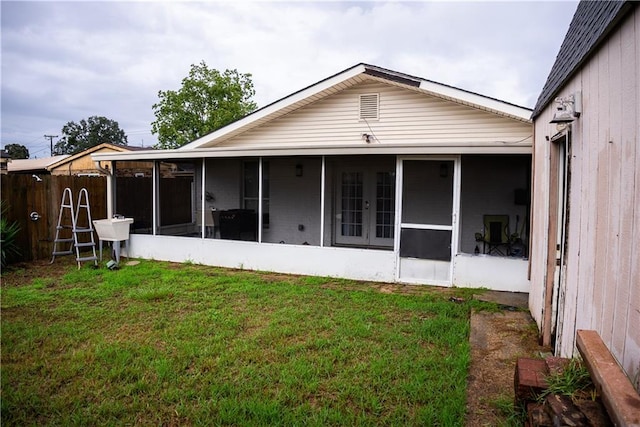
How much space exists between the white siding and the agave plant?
5232 mm

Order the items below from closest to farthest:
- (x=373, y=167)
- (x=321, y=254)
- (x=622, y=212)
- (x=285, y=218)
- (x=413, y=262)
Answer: (x=622, y=212)
(x=413, y=262)
(x=321, y=254)
(x=373, y=167)
(x=285, y=218)

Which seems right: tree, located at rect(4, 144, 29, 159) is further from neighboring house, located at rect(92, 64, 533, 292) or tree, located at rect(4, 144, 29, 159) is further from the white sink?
the white sink

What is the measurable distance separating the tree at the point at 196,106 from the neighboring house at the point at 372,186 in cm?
2051

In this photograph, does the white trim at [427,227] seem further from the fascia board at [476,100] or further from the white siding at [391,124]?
the fascia board at [476,100]

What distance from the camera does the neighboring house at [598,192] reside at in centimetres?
201

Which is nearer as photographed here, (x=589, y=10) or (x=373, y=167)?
(x=589, y=10)

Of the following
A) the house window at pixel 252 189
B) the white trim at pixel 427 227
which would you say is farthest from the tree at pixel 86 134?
the white trim at pixel 427 227

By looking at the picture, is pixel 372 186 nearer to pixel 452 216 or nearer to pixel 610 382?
pixel 452 216

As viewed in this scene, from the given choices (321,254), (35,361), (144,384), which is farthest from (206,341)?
(321,254)

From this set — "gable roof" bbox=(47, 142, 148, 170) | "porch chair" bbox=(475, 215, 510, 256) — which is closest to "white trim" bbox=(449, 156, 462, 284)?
"porch chair" bbox=(475, 215, 510, 256)

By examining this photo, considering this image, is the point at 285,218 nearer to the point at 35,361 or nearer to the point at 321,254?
the point at 321,254

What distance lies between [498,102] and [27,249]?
10.4 m

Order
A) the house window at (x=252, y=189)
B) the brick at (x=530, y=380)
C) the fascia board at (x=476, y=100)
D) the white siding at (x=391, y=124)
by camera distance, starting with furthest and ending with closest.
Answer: the house window at (x=252, y=189) < the white siding at (x=391, y=124) < the fascia board at (x=476, y=100) < the brick at (x=530, y=380)

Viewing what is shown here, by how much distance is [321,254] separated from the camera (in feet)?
25.7
